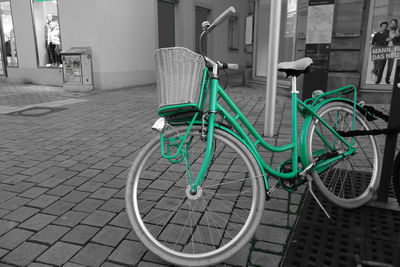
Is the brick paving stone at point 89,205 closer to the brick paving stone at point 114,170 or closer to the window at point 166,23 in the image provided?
the brick paving stone at point 114,170

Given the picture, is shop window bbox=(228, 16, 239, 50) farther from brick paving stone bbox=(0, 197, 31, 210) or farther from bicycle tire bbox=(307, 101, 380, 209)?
brick paving stone bbox=(0, 197, 31, 210)

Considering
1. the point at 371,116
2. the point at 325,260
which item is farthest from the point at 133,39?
the point at 325,260

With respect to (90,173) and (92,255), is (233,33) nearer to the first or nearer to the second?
(90,173)

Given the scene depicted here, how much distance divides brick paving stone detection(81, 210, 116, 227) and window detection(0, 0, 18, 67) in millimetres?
11715

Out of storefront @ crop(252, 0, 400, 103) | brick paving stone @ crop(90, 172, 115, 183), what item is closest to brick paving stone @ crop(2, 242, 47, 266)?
brick paving stone @ crop(90, 172, 115, 183)

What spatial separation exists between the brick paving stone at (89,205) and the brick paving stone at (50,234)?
29 cm

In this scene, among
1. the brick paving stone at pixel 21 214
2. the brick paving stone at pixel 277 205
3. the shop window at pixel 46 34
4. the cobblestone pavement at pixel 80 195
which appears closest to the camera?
the cobblestone pavement at pixel 80 195

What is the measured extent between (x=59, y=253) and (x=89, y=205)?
0.69m

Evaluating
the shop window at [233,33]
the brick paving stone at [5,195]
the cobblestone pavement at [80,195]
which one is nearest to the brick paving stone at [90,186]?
the cobblestone pavement at [80,195]

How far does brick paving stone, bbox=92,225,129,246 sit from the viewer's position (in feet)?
7.68

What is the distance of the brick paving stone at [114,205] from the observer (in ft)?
9.20

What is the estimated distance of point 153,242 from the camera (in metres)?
2.05

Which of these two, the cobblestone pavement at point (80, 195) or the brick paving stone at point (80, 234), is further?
the brick paving stone at point (80, 234)

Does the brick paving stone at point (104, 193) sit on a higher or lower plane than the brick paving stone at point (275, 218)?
lower
